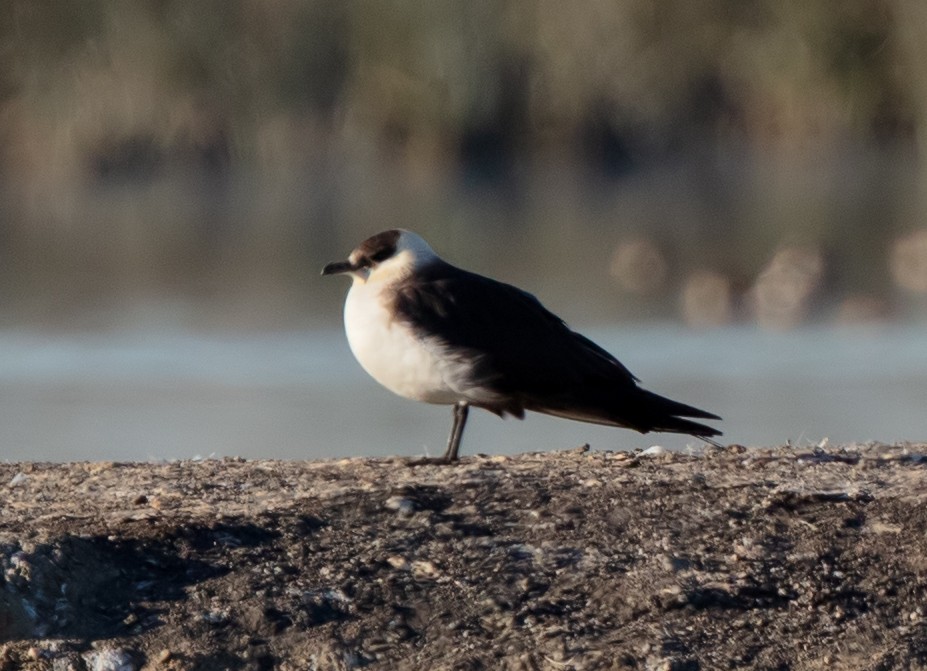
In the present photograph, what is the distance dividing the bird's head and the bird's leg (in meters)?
0.49

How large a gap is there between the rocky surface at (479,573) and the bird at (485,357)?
0.30 metres

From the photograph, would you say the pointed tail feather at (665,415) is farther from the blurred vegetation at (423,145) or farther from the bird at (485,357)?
the blurred vegetation at (423,145)

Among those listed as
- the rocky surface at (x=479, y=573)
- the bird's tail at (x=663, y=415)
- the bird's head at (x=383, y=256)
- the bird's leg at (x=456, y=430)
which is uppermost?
the bird's head at (x=383, y=256)

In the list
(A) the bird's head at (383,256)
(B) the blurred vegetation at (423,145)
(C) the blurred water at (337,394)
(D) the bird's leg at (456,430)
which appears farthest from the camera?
(B) the blurred vegetation at (423,145)

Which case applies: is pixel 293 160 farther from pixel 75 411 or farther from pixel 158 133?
pixel 75 411

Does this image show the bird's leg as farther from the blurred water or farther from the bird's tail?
the blurred water

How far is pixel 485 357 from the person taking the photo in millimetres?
5449

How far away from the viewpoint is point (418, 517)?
4.92 metres

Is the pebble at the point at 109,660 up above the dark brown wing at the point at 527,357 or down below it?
below

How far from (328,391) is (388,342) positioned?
27.8 ft

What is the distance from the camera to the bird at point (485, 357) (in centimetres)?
547

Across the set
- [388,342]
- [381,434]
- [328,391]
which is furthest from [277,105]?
[388,342]

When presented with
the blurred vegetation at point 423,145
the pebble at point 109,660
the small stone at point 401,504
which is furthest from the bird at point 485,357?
the blurred vegetation at point 423,145

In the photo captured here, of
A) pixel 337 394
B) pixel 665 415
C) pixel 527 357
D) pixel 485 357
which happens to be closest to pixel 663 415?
pixel 665 415
